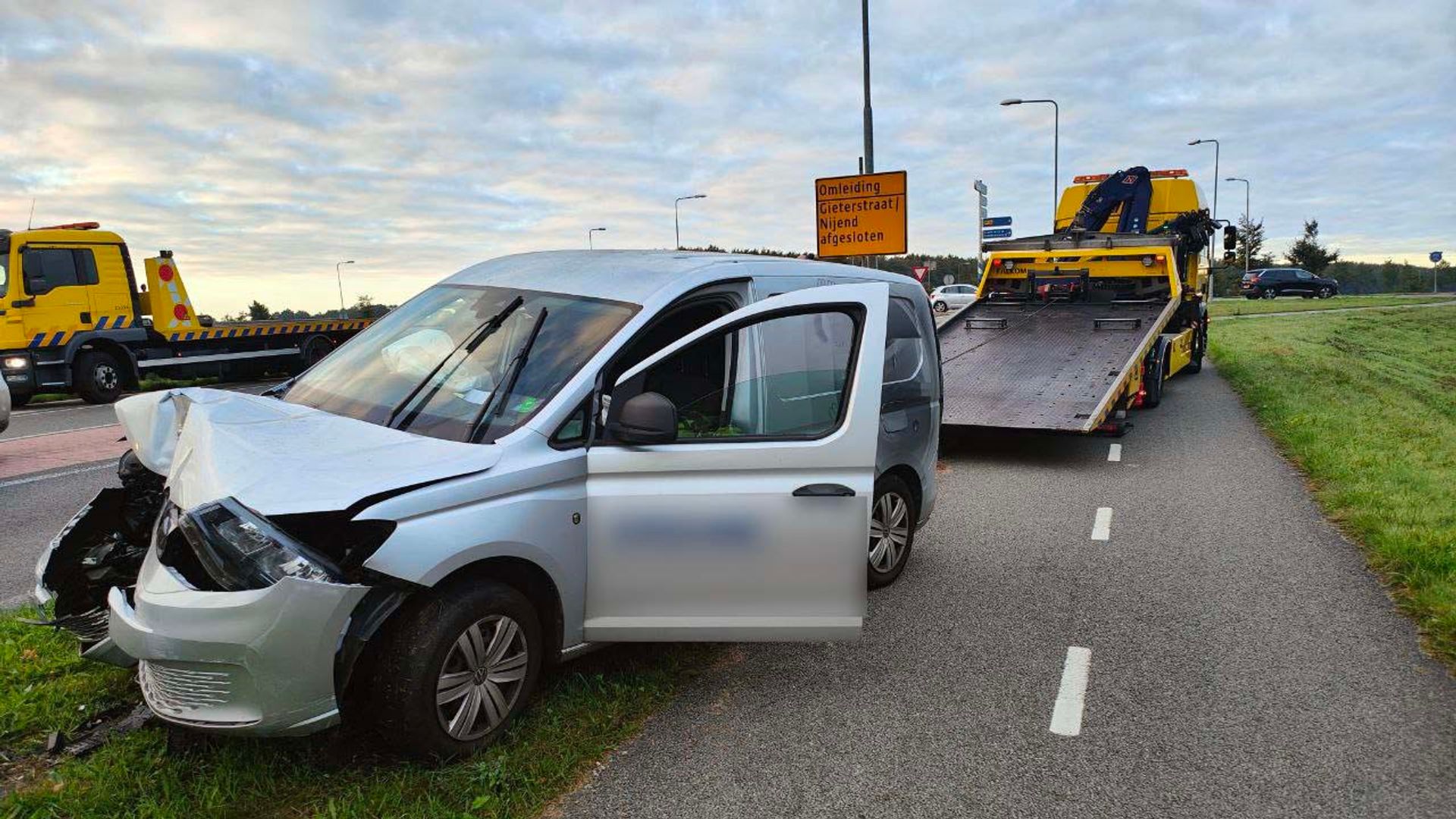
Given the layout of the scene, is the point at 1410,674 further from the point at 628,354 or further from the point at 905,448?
the point at 628,354

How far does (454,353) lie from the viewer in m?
3.99

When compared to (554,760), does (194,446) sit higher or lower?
higher

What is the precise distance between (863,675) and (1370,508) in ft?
14.9

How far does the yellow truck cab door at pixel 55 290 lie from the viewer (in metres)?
15.1

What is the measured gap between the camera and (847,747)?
139 inches

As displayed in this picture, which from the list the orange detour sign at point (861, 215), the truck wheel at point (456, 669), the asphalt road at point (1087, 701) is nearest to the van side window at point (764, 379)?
the truck wheel at point (456, 669)

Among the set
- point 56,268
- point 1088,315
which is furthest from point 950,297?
point 56,268

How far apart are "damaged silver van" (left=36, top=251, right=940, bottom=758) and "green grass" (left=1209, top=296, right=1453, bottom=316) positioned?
118ft

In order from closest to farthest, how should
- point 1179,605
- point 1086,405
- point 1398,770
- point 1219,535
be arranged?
point 1398,770 → point 1179,605 → point 1219,535 → point 1086,405

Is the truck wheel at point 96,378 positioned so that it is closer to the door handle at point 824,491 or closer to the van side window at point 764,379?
the van side window at point 764,379

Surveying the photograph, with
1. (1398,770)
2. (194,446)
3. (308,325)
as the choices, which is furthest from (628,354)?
(308,325)

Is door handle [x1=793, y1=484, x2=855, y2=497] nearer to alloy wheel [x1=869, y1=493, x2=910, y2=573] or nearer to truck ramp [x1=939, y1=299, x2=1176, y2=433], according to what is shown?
alloy wheel [x1=869, y1=493, x2=910, y2=573]

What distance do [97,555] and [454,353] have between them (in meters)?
1.66

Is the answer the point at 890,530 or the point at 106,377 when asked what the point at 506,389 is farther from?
the point at 106,377
